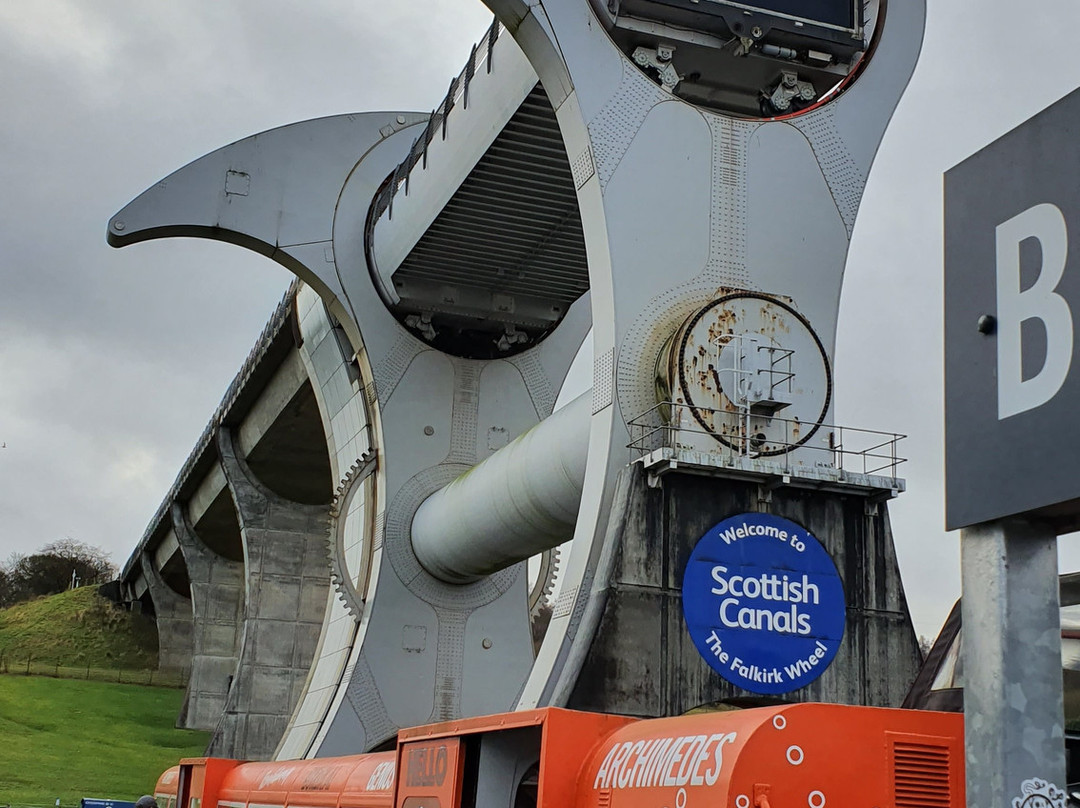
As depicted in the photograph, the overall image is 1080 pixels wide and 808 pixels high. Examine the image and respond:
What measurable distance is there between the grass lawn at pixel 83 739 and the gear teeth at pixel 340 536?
17396 millimetres

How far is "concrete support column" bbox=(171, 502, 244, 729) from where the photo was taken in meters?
56.0

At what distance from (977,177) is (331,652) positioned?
937 inches

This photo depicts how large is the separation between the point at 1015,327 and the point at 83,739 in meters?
51.8

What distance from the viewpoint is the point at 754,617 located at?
50.6ft

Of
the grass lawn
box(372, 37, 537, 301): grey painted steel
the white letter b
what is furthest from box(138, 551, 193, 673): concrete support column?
the white letter b

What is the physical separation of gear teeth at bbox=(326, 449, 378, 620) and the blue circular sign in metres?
12.7

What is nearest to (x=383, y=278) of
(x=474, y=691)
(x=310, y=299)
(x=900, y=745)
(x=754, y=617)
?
(x=310, y=299)

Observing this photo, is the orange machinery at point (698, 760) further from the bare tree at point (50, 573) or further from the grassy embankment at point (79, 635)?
the bare tree at point (50, 573)

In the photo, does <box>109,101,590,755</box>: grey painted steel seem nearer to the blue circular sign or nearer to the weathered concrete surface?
the weathered concrete surface

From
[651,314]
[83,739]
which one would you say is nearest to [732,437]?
[651,314]

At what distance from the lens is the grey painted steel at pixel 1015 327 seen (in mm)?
5469

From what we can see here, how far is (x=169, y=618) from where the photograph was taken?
75938 millimetres

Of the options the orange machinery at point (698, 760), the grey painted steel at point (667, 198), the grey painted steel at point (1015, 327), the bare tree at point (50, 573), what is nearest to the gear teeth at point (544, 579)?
the grey painted steel at point (667, 198)

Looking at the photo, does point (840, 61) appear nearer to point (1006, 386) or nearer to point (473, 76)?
point (473, 76)
